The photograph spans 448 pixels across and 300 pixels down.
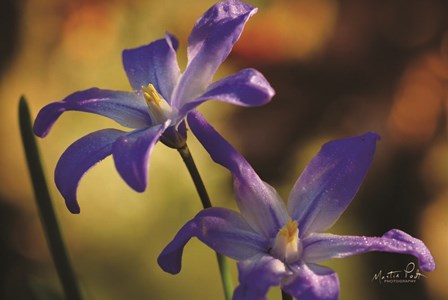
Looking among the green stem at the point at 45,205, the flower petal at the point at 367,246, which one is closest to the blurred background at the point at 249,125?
the green stem at the point at 45,205

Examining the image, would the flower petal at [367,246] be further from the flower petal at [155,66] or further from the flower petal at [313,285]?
the flower petal at [155,66]

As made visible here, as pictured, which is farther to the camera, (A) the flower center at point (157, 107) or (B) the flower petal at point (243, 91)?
(A) the flower center at point (157, 107)

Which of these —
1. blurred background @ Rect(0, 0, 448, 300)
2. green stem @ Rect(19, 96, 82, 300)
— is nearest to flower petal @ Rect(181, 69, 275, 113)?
green stem @ Rect(19, 96, 82, 300)

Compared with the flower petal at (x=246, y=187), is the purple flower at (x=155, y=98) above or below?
above

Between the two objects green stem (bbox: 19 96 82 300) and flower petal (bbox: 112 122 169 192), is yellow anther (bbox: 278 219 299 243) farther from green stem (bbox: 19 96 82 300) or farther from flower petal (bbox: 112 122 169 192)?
green stem (bbox: 19 96 82 300)

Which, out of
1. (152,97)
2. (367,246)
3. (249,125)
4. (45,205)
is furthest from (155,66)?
(249,125)

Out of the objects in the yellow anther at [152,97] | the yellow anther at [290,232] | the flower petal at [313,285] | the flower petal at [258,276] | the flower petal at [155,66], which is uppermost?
the flower petal at [155,66]

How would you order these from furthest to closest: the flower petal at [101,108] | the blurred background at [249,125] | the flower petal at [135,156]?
1. the blurred background at [249,125]
2. the flower petal at [101,108]
3. the flower petal at [135,156]

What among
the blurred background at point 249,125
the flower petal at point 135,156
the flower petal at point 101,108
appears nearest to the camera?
the flower petal at point 135,156

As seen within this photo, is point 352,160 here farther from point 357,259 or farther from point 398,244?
point 357,259
